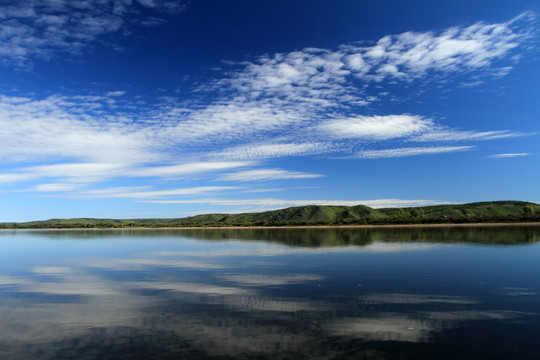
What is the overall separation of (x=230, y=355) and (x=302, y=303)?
25.5ft

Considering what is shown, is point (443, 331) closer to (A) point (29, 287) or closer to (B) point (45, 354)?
(B) point (45, 354)

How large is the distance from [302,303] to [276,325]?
4114 millimetres

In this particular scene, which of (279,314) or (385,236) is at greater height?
(279,314)

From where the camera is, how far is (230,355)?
41.2 ft

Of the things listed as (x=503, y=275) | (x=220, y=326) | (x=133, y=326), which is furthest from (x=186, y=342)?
(x=503, y=275)

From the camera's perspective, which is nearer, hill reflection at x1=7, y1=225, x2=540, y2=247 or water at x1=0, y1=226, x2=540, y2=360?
water at x1=0, y1=226, x2=540, y2=360

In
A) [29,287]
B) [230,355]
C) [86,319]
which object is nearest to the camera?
[230,355]

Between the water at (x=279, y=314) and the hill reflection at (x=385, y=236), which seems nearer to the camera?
the water at (x=279, y=314)

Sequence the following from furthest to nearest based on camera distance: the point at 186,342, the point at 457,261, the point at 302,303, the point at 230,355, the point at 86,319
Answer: the point at 457,261, the point at 302,303, the point at 86,319, the point at 186,342, the point at 230,355

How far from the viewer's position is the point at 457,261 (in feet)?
116

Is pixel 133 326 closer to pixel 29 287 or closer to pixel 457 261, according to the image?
pixel 29 287

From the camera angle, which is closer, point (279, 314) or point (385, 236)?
point (279, 314)

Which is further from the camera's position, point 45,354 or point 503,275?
point 503,275

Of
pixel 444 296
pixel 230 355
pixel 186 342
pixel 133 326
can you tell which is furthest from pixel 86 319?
pixel 444 296
